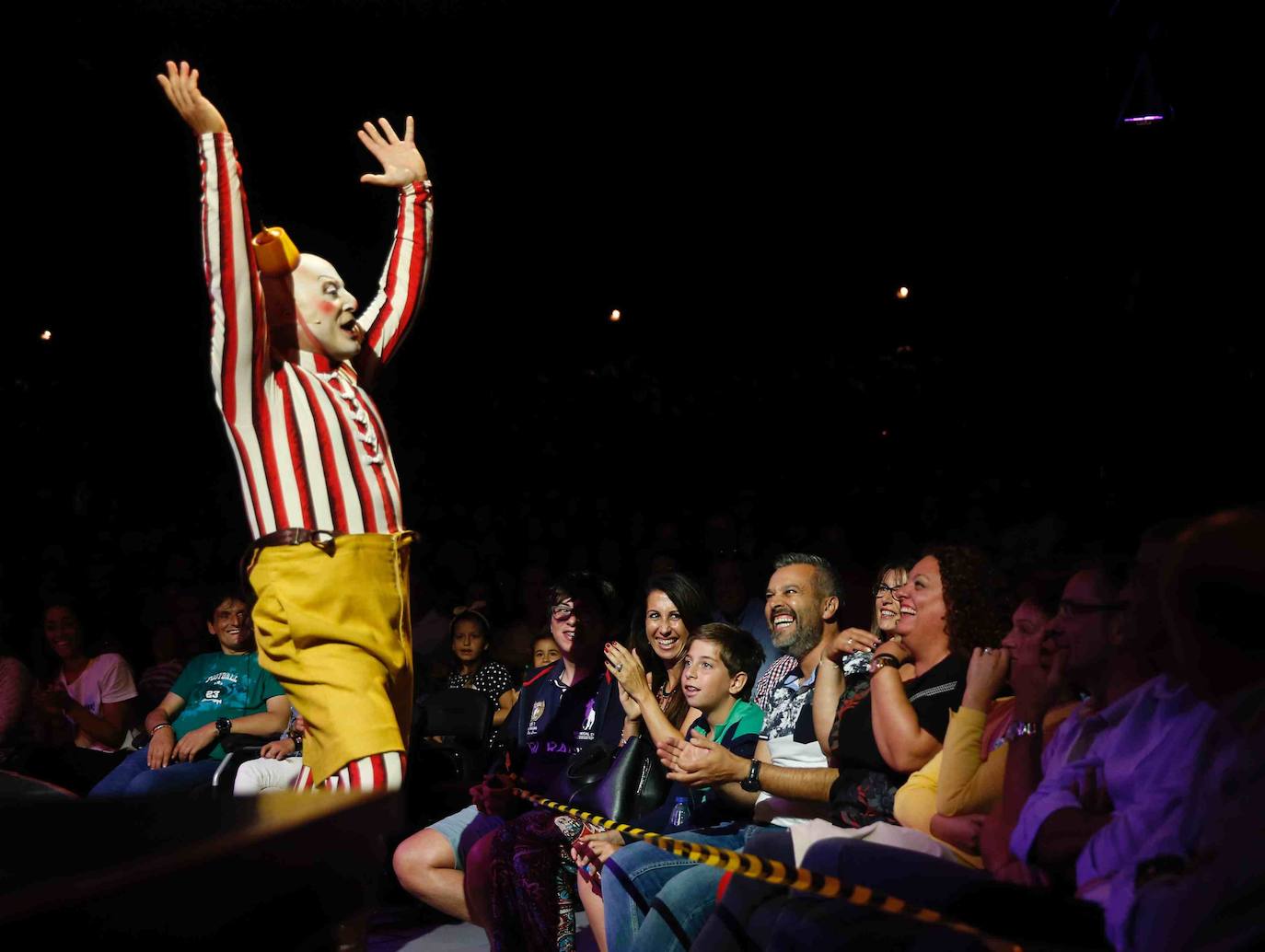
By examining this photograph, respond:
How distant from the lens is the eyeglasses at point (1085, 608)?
8.53 feet

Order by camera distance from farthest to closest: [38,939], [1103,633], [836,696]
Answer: [836,696], [1103,633], [38,939]

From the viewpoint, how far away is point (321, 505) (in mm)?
2850

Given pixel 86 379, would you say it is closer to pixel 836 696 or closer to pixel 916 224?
pixel 916 224

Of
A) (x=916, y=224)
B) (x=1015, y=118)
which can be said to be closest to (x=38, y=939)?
(x=1015, y=118)

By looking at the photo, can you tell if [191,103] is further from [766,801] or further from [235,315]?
[766,801]

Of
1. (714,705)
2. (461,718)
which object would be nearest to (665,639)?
(714,705)

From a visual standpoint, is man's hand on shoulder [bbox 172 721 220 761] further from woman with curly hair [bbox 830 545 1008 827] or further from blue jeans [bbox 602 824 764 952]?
woman with curly hair [bbox 830 545 1008 827]

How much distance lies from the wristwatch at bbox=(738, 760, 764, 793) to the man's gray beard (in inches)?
21.8

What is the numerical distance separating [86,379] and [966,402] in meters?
5.14

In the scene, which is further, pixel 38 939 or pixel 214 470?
pixel 214 470

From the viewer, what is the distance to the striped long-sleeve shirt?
2.81 meters

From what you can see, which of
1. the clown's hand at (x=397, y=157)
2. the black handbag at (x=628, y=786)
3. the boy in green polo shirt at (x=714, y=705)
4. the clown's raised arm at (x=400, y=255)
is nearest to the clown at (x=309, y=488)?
the clown's raised arm at (x=400, y=255)

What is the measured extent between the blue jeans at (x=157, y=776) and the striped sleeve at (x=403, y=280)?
7.46ft

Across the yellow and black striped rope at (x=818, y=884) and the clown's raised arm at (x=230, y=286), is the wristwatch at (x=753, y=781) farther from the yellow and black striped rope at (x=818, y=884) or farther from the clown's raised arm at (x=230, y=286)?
the clown's raised arm at (x=230, y=286)
